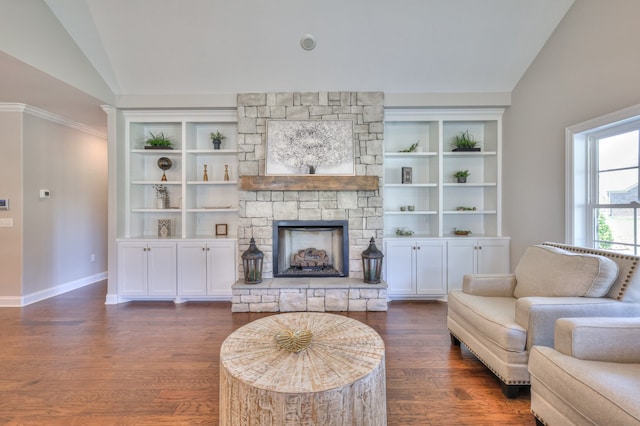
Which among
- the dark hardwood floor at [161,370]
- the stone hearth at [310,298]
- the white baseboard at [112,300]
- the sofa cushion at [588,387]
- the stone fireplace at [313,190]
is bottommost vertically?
the dark hardwood floor at [161,370]

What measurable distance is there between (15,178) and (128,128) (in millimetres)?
1510

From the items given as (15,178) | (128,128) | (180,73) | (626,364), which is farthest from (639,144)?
(15,178)

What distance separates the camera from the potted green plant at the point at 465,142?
3.99 meters

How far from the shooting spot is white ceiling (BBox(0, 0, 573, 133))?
3150 millimetres

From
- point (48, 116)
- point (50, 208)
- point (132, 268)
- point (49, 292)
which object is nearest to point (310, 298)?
point (132, 268)

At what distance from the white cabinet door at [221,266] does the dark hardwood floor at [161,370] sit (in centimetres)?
39

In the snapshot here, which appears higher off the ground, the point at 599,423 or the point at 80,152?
the point at 80,152

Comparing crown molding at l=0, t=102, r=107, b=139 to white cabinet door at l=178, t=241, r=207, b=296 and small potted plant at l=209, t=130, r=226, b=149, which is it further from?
white cabinet door at l=178, t=241, r=207, b=296

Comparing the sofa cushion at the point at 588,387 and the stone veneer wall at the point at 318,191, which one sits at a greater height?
the stone veneer wall at the point at 318,191

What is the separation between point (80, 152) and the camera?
4.66m

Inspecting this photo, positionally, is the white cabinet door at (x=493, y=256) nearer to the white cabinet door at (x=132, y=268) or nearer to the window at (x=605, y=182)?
the window at (x=605, y=182)

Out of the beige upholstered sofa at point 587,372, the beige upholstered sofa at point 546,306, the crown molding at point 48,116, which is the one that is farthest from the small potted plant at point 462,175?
the crown molding at point 48,116

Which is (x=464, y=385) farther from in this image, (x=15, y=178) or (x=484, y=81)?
(x=15, y=178)

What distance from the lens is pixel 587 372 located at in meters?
1.36
